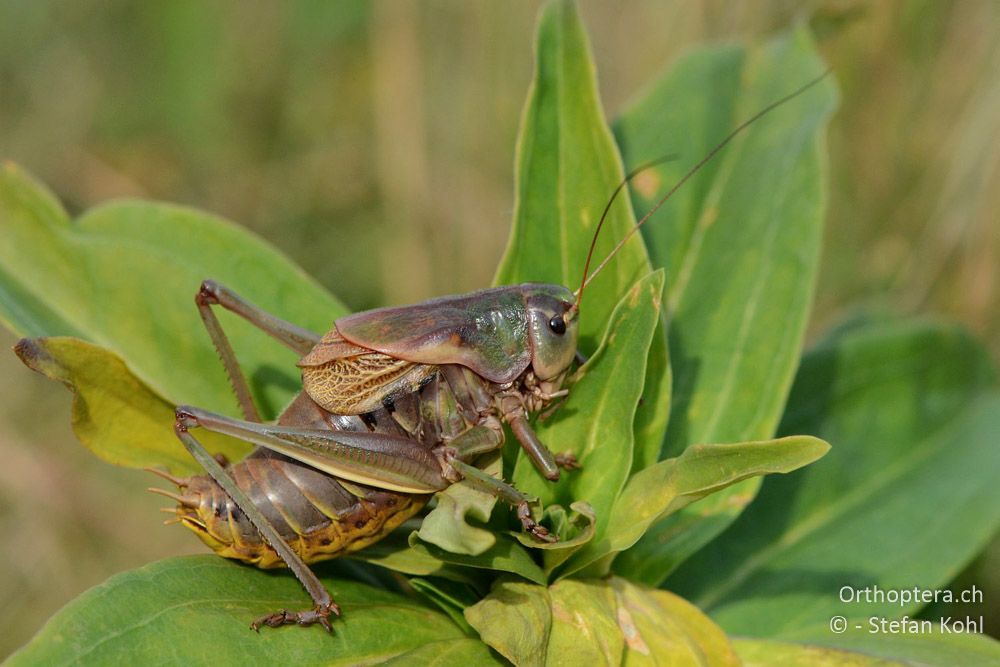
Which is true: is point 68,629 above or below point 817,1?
below

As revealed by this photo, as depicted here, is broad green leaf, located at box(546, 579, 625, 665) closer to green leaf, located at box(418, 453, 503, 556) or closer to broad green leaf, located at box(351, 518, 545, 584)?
broad green leaf, located at box(351, 518, 545, 584)

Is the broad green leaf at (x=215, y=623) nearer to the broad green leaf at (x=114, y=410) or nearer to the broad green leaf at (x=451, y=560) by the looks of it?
the broad green leaf at (x=451, y=560)

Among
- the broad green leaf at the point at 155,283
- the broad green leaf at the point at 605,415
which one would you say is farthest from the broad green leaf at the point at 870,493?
the broad green leaf at the point at 155,283

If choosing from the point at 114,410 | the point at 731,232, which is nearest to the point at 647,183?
the point at 731,232

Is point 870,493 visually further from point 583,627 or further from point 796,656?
point 583,627

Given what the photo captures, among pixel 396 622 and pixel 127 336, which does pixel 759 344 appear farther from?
pixel 127 336

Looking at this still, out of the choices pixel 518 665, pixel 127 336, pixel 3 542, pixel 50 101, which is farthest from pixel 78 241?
pixel 50 101
